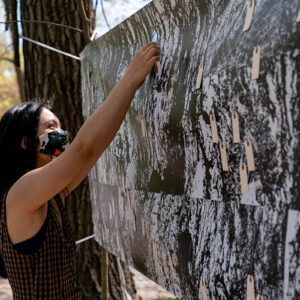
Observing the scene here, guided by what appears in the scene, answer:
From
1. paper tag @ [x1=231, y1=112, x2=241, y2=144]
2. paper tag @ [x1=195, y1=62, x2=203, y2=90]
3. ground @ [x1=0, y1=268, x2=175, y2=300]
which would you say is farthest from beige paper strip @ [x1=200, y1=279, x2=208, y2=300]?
ground @ [x1=0, y1=268, x2=175, y2=300]

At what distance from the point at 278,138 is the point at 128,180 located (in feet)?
3.05

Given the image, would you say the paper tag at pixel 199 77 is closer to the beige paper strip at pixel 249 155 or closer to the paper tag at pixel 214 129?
the paper tag at pixel 214 129

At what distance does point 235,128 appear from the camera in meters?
1.10

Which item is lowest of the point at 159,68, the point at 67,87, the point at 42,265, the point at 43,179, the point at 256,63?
the point at 42,265

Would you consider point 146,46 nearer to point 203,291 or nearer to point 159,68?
point 159,68

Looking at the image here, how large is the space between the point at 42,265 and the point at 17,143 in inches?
20.4

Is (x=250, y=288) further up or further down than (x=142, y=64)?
further down

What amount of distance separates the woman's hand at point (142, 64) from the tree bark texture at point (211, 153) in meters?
0.04

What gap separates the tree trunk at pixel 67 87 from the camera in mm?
3029

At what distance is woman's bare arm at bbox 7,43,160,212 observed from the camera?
1397 mm

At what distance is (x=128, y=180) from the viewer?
5.87ft

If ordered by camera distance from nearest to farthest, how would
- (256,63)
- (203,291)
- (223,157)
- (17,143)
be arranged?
(256,63) → (223,157) → (203,291) → (17,143)

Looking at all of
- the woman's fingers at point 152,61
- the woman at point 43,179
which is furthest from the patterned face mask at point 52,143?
the woman's fingers at point 152,61

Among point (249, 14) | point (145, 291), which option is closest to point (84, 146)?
point (249, 14)
